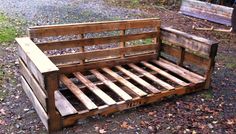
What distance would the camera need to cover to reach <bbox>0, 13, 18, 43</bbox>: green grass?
692 cm

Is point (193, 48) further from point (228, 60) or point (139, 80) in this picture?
point (228, 60)

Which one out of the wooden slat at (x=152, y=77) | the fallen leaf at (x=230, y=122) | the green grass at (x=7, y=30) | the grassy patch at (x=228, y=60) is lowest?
the fallen leaf at (x=230, y=122)

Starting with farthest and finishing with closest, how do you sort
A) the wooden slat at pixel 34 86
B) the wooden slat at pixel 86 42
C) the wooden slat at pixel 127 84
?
the wooden slat at pixel 86 42, the wooden slat at pixel 127 84, the wooden slat at pixel 34 86

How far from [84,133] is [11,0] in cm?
998

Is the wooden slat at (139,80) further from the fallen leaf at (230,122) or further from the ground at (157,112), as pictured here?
the fallen leaf at (230,122)

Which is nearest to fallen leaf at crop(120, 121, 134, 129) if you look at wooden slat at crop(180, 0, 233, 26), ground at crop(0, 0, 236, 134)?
ground at crop(0, 0, 236, 134)

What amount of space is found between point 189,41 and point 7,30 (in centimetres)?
494

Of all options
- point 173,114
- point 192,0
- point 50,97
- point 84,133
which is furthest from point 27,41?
point 192,0

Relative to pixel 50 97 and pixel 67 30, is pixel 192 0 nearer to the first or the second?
pixel 67 30

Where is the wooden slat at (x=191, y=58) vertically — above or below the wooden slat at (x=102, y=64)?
above

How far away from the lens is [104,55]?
5102 mm

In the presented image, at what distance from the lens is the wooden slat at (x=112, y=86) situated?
4.04 metres

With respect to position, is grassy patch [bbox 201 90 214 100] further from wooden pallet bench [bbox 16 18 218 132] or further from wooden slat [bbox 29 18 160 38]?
wooden slat [bbox 29 18 160 38]

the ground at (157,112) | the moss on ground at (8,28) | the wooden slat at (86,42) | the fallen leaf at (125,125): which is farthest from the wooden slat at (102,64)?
the moss on ground at (8,28)
